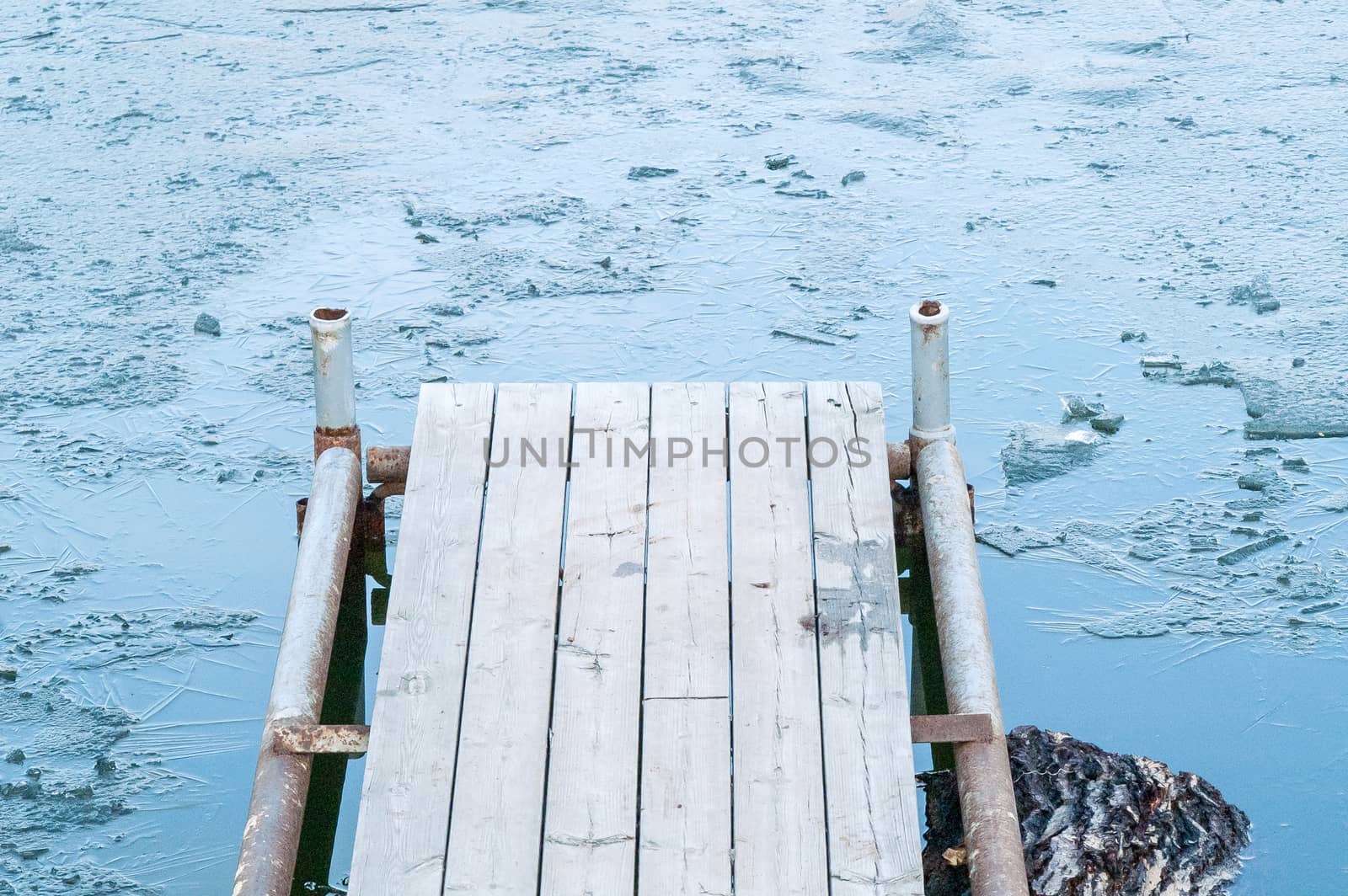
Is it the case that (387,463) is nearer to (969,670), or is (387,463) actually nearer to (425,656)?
(425,656)

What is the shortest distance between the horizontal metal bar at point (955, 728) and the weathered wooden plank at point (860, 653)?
54 millimetres

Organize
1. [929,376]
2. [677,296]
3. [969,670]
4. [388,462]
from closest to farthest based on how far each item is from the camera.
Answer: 1. [969,670]
2. [929,376]
3. [388,462]
4. [677,296]

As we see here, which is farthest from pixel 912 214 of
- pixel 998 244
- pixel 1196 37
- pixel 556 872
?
pixel 556 872

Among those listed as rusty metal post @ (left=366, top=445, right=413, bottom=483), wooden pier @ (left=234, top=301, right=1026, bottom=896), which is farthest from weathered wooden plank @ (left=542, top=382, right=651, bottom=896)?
rusty metal post @ (left=366, top=445, right=413, bottom=483)

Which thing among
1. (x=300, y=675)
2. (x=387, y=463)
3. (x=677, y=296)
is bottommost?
(x=300, y=675)

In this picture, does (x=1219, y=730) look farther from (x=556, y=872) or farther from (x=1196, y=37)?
(x=1196, y=37)

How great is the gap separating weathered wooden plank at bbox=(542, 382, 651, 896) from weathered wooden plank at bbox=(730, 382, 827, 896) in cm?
23

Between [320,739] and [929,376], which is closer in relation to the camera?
[320,739]

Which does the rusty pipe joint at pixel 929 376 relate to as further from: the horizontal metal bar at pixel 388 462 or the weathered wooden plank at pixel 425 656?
the weathered wooden plank at pixel 425 656

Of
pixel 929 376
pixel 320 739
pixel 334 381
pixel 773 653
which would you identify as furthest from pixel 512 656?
pixel 929 376

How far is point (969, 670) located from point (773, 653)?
17.8 inches

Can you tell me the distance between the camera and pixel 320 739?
11.6 ft

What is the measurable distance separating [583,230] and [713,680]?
4170mm

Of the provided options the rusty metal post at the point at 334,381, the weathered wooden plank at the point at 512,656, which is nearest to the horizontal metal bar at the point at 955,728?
the weathered wooden plank at the point at 512,656
